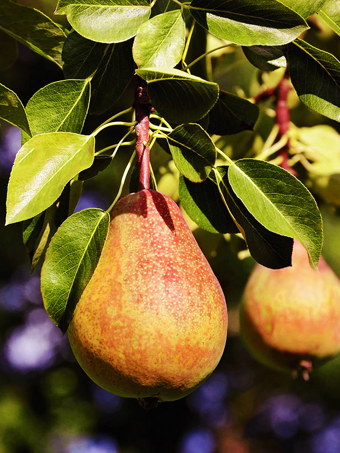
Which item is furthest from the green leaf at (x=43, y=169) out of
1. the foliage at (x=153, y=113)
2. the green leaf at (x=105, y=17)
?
the green leaf at (x=105, y=17)

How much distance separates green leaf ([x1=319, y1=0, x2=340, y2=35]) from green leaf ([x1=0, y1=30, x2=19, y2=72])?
1.81 ft

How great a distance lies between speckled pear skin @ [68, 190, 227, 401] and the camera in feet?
2.03

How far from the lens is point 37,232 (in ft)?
2.32

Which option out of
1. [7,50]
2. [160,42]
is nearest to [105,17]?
[160,42]

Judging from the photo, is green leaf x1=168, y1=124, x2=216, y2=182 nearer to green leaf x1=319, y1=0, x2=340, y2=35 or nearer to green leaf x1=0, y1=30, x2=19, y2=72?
green leaf x1=319, y1=0, x2=340, y2=35

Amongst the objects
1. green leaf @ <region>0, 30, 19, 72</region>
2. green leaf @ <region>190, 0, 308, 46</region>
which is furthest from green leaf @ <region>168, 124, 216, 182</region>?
green leaf @ <region>0, 30, 19, 72</region>

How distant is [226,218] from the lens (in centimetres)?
75

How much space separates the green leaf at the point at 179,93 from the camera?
56 cm

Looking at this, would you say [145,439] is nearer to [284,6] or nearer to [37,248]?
[37,248]

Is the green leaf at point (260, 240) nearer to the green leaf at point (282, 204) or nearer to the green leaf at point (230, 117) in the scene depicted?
the green leaf at point (282, 204)

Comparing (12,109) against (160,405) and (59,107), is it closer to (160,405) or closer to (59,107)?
(59,107)

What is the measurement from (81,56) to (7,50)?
383 mm

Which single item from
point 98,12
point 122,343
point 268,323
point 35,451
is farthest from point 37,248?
point 35,451

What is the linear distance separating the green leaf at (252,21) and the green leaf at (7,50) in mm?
471
